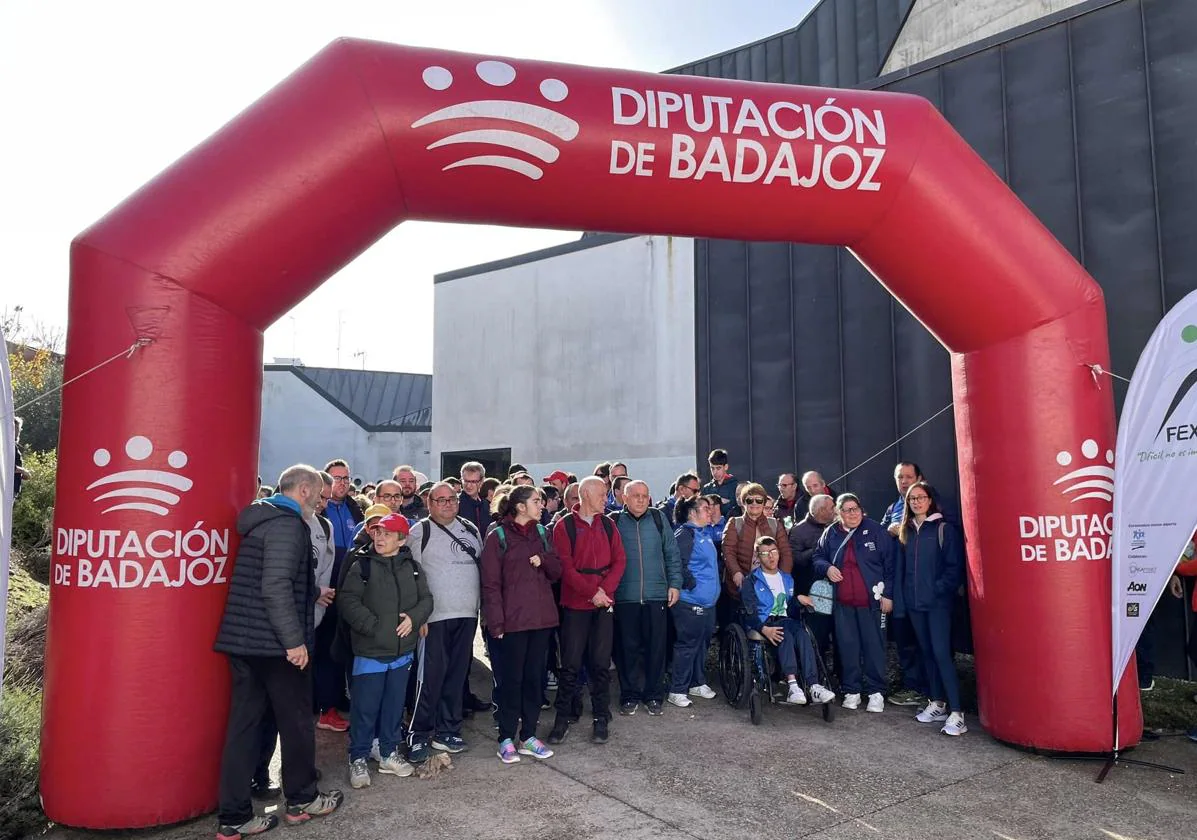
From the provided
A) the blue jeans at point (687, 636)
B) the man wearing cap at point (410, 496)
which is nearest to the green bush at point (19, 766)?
the man wearing cap at point (410, 496)

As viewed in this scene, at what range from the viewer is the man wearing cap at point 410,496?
291 inches

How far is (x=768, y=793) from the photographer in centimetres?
504

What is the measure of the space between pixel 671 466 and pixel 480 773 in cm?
989

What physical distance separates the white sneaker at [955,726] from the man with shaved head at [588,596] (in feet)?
7.90

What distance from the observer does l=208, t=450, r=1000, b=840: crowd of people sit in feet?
15.1

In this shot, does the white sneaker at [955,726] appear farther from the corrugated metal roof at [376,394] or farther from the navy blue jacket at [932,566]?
the corrugated metal roof at [376,394]

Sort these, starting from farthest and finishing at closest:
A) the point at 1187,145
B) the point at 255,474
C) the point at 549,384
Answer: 1. the point at 549,384
2. the point at 1187,145
3. the point at 255,474

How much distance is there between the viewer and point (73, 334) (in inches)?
191

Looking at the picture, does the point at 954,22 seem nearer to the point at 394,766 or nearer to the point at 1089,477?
the point at 1089,477

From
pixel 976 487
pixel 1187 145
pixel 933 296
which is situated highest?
pixel 1187 145

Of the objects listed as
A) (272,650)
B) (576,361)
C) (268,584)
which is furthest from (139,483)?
(576,361)

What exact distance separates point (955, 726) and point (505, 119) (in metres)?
5.11

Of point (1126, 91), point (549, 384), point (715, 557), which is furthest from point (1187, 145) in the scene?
point (549, 384)

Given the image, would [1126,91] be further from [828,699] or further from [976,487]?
[828,699]
